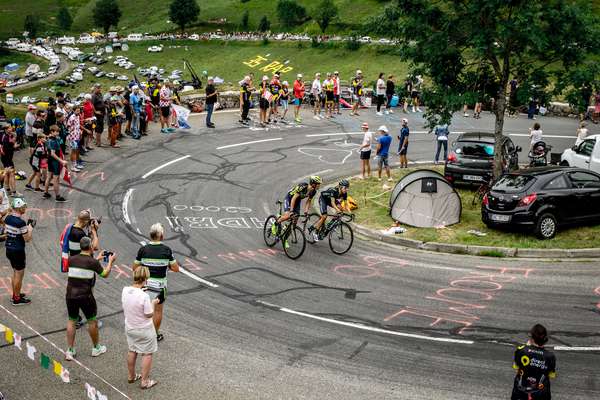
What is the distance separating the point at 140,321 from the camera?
9.23 m

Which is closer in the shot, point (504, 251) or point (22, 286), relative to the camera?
point (22, 286)

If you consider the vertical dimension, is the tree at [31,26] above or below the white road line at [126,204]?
above

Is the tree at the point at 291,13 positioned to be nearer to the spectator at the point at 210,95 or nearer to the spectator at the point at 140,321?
the spectator at the point at 210,95

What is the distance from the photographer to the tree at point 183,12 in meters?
102

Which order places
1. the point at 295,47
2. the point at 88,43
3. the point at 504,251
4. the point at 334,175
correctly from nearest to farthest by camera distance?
1. the point at 504,251
2. the point at 334,175
3. the point at 295,47
4. the point at 88,43

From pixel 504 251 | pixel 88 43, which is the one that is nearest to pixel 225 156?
pixel 504 251

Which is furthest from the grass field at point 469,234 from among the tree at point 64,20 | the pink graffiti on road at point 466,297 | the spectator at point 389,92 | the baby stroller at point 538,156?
the tree at point 64,20

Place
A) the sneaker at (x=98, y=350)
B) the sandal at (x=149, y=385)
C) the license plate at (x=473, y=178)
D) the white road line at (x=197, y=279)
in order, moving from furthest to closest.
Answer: the license plate at (x=473, y=178), the white road line at (x=197, y=279), the sneaker at (x=98, y=350), the sandal at (x=149, y=385)

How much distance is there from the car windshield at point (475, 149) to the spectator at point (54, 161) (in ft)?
39.9

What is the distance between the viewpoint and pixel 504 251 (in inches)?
640

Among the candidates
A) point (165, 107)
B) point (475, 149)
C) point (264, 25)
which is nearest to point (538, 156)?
point (475, 149)

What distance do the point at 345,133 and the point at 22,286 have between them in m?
18.8

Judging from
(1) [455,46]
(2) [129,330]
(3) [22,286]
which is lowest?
(3) [22,286]

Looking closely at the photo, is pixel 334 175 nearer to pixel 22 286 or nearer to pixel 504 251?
pixel 504 251
